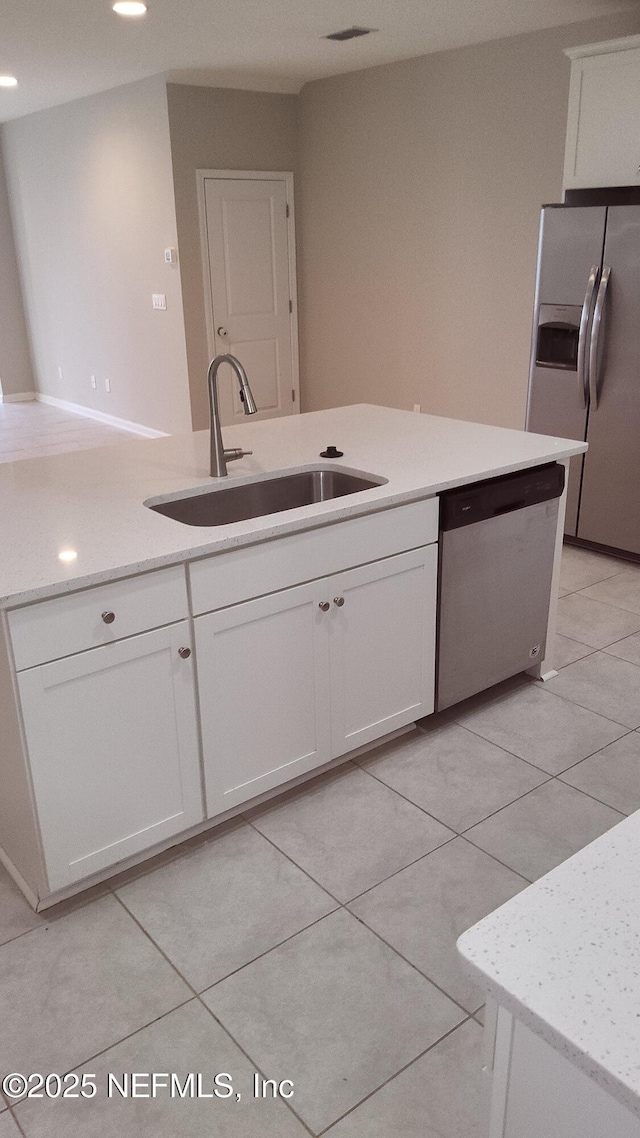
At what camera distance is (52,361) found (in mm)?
8625

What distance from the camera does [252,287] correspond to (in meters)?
6.58

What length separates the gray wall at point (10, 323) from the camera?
8.48 m

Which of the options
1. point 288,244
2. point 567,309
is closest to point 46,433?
point 288,244

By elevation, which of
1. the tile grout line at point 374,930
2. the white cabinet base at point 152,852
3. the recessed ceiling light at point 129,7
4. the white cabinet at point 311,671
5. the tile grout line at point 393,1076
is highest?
the recessed ceiling light at point 129,7

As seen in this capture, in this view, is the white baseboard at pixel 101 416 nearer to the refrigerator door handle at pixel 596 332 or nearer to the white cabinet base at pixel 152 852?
the refrigerator door handle at pixel 596 332

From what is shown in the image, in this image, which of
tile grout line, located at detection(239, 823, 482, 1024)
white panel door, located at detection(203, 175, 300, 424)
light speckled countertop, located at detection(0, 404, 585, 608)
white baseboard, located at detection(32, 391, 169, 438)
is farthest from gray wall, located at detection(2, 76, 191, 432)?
tile grout line, located at detection(239, 823, 482, 1024)

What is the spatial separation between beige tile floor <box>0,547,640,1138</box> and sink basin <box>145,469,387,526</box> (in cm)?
85

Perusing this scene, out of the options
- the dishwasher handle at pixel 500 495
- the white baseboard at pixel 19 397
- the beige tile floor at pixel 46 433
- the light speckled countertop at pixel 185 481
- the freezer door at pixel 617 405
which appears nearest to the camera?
the light speckled countertop at pixel 185 481

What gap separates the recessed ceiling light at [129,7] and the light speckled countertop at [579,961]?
434 centimetres

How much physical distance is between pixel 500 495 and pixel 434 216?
140 inches

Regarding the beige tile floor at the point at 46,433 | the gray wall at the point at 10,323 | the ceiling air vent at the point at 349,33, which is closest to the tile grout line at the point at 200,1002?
the ceiling air vent at the point at 349,33

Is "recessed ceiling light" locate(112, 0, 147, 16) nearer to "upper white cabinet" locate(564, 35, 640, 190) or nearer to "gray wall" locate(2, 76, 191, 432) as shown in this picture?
"gray wall" locate(2, 76, 191, 432)

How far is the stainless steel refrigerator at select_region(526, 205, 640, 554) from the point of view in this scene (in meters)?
3.94

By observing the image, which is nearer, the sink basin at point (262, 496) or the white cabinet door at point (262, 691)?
the white cabinet door at point (262, 691)
